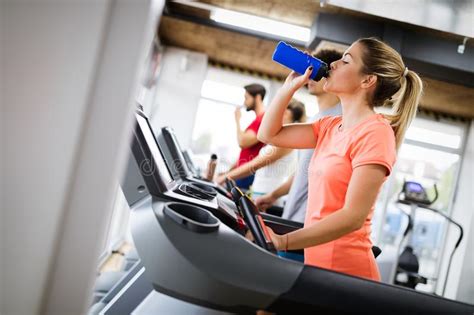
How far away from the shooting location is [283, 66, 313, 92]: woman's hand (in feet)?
3.34

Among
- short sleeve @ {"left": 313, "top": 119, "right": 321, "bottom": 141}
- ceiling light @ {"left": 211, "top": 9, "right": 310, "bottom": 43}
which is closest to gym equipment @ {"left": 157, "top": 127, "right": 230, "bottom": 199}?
short sleeve @ {"left": 313, "top": 119, "right": 321, "bottom": 141}

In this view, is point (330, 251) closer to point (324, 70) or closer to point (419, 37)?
point (324, 70)

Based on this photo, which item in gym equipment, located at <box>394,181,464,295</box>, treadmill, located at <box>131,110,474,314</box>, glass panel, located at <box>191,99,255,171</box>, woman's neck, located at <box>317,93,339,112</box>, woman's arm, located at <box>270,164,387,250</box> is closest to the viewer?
treadmill, located at <box>131,110,474,314</box>

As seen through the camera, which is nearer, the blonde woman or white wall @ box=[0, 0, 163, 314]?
white wall @ box=[0, 0, 163, 314]

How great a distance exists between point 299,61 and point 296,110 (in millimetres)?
1571

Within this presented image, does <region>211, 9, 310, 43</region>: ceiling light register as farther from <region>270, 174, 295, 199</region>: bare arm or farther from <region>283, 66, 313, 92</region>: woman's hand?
<region>283, 66, 313, 92</region>: woman's hand

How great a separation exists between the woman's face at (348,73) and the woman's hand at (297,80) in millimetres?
57

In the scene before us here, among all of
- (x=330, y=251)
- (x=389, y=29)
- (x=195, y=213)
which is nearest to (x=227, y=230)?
(x=195, y=213)

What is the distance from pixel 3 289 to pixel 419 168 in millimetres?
6557

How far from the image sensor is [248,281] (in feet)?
2.31

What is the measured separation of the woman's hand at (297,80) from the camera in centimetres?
102

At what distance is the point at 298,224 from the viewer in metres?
1.36

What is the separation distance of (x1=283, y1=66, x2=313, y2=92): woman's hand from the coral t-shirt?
17 cm

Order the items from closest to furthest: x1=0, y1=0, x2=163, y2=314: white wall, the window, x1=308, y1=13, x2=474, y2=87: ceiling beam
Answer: x1=0, y1=0, x2=163, y2=314: white wall < x1=308, y1=13, x2=474, y2=87: ceiling beam < the window
